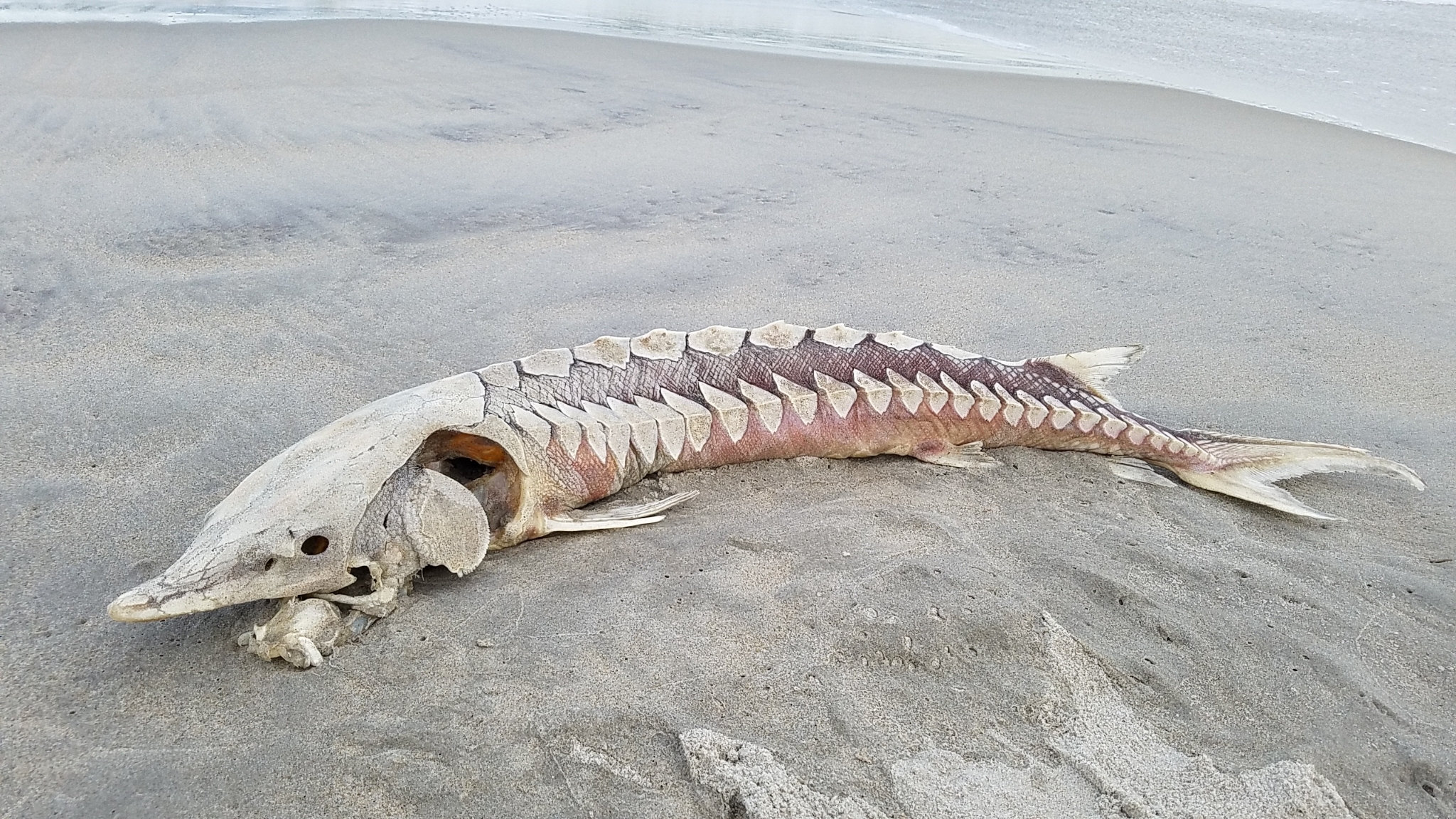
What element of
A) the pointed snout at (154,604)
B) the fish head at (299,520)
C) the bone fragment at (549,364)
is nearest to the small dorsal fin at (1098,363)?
the bone fragment at (549,364)

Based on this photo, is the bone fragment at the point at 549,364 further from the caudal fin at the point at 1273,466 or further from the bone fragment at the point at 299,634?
the caudal fin at the point at 1273,466

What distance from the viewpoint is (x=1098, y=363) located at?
3525 millimetres

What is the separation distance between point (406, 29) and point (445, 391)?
29.0 feet

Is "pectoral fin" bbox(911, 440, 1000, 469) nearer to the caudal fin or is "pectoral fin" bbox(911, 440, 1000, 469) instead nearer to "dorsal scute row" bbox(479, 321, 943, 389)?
"dorsal scute row" bbox(479, 321, 943, 389)

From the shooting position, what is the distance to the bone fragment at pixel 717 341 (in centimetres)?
314

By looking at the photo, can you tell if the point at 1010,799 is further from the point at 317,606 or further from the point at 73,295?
the point at 73,295

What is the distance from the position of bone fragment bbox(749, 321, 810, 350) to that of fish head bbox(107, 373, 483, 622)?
1038 millimetres

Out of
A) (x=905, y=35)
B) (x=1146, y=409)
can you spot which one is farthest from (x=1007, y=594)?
(x=905, y=35)

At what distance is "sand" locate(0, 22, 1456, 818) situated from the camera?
2.01 meters

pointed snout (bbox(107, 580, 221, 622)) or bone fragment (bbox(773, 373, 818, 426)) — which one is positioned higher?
bone fragment (bbox(773, 373, 818, 426))

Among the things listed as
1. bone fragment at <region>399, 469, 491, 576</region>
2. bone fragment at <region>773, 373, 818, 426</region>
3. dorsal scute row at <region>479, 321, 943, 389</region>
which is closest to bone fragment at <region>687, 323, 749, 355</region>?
dorsal scute row at <region>479, 321, 943, 389</region>

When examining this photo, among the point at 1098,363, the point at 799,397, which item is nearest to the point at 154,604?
the point at 799,397

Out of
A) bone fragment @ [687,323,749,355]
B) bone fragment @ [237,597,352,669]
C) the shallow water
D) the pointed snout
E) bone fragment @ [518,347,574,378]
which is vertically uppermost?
the shallow water

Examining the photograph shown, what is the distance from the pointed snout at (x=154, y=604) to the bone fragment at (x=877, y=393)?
2024mm
